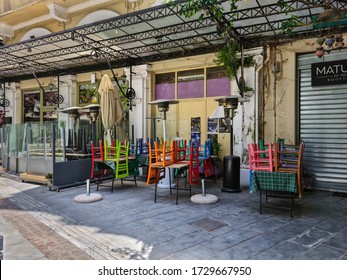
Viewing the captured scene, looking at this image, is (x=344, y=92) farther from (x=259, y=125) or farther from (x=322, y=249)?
(x=322, y=249)

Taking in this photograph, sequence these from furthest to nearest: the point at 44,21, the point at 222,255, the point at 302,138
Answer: the point at 44,21, the point at 302,138, the point at 222,255

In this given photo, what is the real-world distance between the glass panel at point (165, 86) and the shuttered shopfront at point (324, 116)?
13.4ft

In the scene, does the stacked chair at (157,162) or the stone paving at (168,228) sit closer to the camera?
the stone paving at (168,228)

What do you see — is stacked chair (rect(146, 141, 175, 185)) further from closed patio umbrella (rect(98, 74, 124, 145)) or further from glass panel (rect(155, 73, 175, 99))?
glass panel (rect(155, 73, 175, 99))

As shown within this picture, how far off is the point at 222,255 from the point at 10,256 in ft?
8.06

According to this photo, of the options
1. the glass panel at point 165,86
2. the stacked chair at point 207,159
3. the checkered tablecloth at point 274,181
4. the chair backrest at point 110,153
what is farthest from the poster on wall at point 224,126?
the checkered tablecloth at point 274,181

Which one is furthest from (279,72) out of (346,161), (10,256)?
(10,256)

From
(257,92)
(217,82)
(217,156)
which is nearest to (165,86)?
(217,82)

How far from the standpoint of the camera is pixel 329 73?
6.95 metres

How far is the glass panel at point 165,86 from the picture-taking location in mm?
9969

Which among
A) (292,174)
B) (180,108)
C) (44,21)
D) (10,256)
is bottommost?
(10,256)

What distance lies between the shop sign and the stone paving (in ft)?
8.85

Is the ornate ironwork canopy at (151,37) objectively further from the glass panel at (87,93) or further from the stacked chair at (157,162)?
the stacked chair at (157,162)

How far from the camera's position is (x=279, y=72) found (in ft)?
25.0
